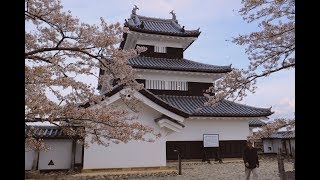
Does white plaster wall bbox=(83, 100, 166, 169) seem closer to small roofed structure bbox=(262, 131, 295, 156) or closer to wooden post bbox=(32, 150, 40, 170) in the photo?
wooden post bbox=(32, 150, 40, 170)

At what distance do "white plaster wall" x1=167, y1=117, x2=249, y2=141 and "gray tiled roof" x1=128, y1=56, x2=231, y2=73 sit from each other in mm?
3573

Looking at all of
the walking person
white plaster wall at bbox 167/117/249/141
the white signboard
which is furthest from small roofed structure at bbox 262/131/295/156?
the walking person

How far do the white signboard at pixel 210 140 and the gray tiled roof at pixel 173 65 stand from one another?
4.59 meters

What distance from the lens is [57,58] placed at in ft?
17.7

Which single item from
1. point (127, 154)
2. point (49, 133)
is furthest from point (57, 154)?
point (127, 154)

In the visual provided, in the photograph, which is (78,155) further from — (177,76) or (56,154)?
(177,76)

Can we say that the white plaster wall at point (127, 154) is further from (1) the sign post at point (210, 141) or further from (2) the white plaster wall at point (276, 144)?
(2) the white plaster wall at point (276, 144)

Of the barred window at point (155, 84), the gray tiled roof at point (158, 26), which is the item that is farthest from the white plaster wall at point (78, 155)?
the gray tiled roof at point (158, 26)

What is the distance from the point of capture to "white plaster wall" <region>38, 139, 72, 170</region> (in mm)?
13160

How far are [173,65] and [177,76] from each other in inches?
32.5

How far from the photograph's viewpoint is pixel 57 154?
1339cm

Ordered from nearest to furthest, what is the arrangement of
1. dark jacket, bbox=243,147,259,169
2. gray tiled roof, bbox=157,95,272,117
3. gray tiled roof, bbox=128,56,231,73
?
dark jacket, bbox=243,147,259,169 < gray tiled roof, bbox=157,95,272,117 < gray tiled roof, bbox=128,56,231,73
